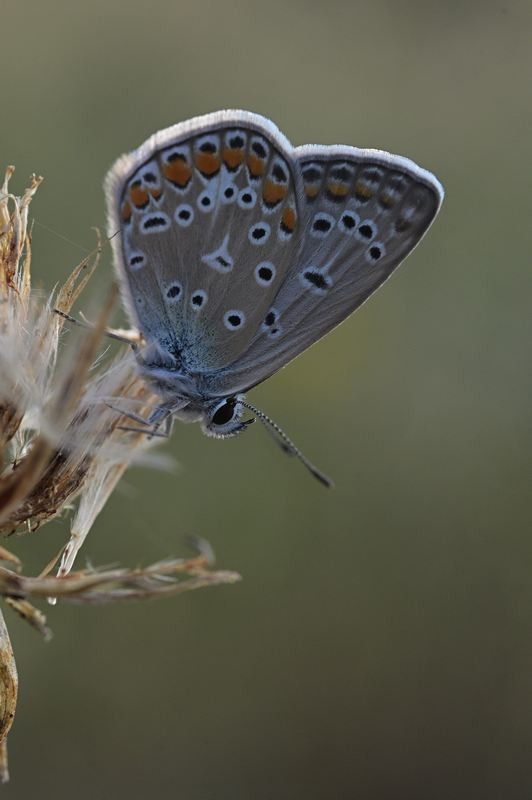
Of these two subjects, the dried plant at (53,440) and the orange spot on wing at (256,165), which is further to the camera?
the orange spot on wing at (256,165)

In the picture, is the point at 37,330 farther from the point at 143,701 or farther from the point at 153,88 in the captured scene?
the point at 153,88

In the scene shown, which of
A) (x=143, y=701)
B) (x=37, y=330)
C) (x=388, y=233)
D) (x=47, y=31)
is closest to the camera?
(x=37, y=330)

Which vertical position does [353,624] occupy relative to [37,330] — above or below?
below

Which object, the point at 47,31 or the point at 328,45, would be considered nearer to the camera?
the point at 47,31

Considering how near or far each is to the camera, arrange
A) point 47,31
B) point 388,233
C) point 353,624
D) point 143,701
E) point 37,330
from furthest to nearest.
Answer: point 47,31, point 353,624, point 143,701, point 388,233, point 37,330

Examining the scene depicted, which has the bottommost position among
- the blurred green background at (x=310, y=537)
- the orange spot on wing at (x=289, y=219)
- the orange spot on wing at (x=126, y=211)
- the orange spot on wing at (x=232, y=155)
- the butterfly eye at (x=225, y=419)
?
the blurred green background at (x=310, y=537)

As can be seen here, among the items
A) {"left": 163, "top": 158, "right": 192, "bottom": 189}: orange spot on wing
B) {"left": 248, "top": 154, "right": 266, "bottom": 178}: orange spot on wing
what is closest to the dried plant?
{"left": 163, "top": 158, "right": 192, "bottom": 189}: orange spot on wing

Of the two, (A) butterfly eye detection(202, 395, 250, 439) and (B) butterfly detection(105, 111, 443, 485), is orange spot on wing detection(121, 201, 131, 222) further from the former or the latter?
(A) butterfly eye detection(202, 395, 250, 439)

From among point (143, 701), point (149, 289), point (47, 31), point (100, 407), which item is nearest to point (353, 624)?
point (143, 701)

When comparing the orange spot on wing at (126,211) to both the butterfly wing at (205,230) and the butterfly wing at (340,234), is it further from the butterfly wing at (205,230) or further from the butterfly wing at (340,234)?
the butterfly wing at (340,234)

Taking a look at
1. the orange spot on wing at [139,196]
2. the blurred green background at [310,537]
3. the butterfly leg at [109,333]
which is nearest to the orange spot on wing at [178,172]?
the orange spot on wing at [139,196]
